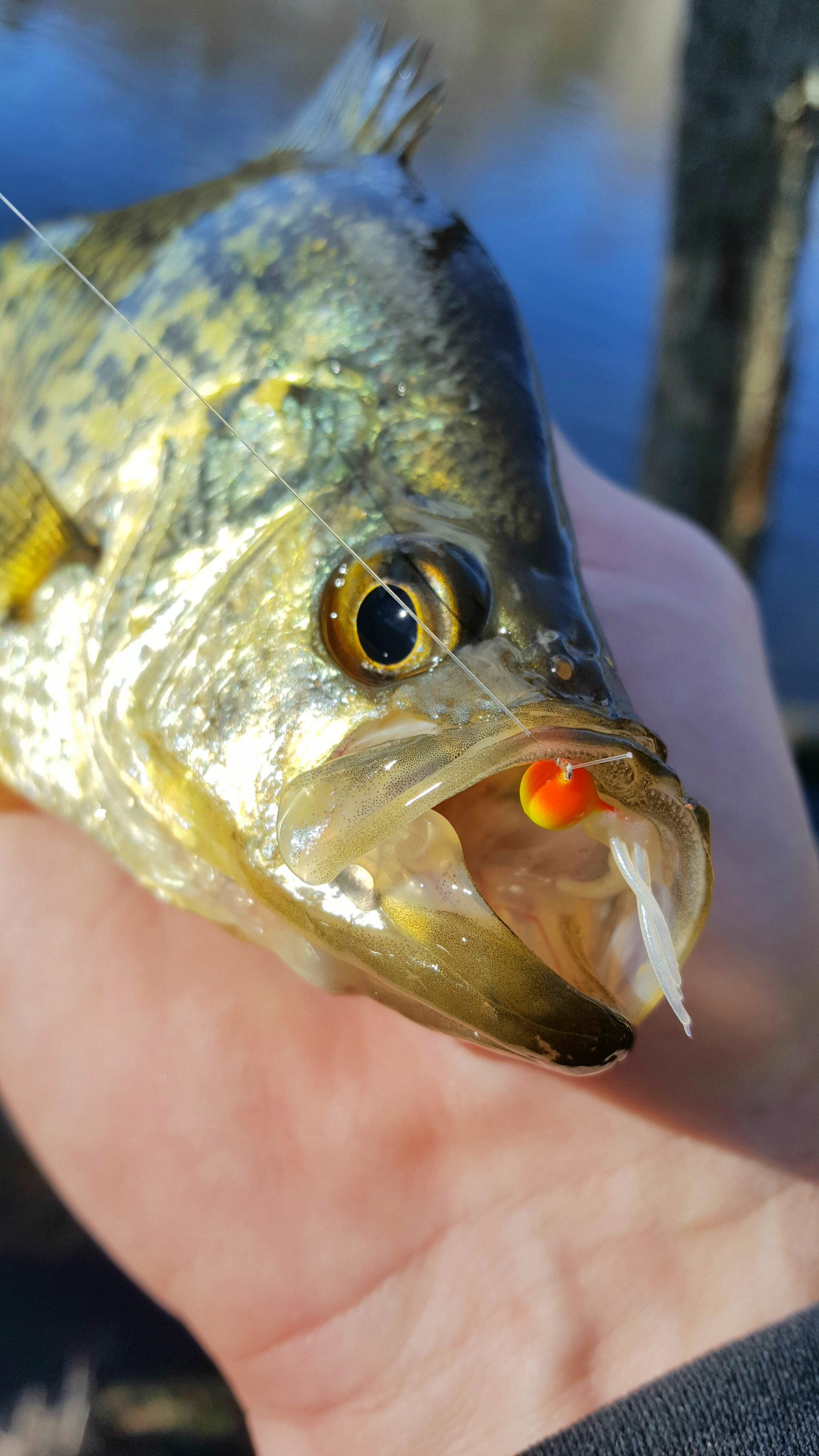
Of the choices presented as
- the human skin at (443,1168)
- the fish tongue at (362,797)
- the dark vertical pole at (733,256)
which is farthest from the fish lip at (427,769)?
the dark vertical pole at (733,256)

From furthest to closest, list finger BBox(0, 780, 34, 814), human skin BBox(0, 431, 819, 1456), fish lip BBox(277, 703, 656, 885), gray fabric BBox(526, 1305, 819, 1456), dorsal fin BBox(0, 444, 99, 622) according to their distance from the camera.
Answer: finger BBox(0, 780, 34, 814)
human skin BBox(0, 431, 819, 1456)
dorsal fin BBox(0, 444, 99, 622)
gray fabric BBox(526, 1305, 819, 1456)
fish lip BBox(277, 703, 656, 885)

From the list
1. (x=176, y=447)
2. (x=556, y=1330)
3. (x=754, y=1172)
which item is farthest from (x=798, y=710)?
(x=176, y=447)

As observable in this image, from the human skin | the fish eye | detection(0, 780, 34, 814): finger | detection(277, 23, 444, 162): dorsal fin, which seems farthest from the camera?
detection(0, 780, 34, 814): finger

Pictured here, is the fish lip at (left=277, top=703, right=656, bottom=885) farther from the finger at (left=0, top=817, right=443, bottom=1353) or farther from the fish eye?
the finger at (left=0, top=817, right=443, bottom=1353)

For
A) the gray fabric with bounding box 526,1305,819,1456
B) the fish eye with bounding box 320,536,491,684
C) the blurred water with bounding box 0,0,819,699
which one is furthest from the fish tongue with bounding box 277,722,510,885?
the blurred water with bounding box 0,0,819,699

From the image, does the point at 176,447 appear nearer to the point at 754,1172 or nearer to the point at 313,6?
the point at 754,1172

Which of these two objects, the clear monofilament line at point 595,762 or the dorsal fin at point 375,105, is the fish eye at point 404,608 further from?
the dorsal fin at point 375,105
